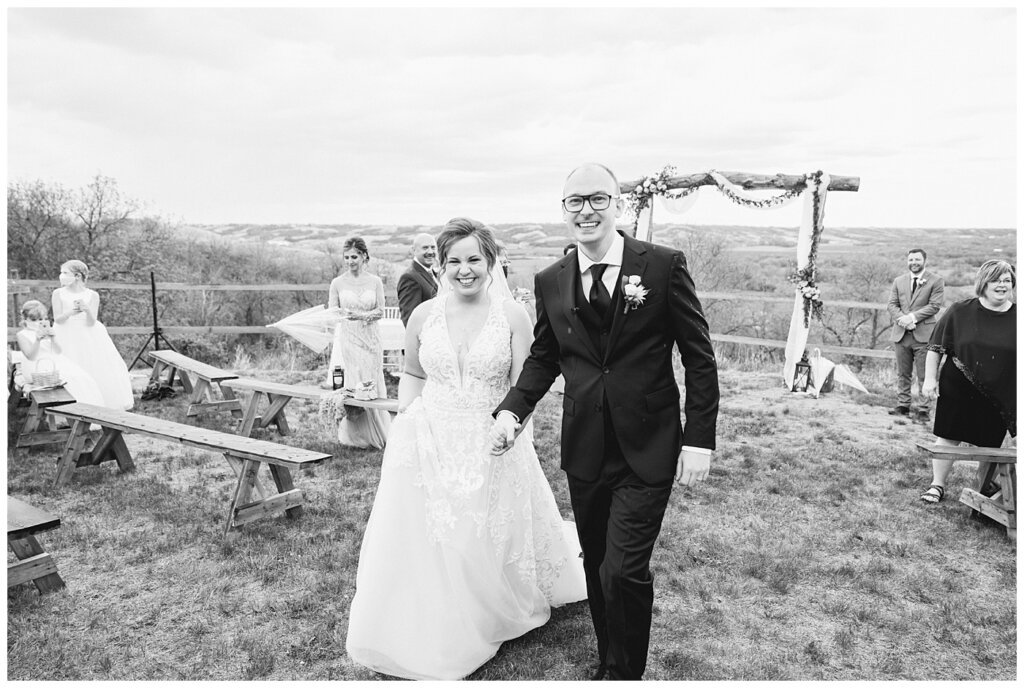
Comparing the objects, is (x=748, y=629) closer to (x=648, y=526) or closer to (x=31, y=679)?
(x=648, y=526)

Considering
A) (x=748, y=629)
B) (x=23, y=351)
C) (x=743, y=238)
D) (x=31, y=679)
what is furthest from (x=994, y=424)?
(x=743, y=238)

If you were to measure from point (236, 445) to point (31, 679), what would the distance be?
76.1 inches

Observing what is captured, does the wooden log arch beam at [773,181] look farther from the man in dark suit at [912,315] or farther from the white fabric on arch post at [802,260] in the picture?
the man in dark suit at [912,315]

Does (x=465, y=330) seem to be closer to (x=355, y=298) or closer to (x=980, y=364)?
(x=980, y=364)

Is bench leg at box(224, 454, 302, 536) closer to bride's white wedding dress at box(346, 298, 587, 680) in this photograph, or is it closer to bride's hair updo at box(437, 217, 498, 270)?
bride's white wedding dress at box(346, 298, 587, 680)

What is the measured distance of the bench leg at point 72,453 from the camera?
582 cm

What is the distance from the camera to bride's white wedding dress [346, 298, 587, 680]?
121 inches

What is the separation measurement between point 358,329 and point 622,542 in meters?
4.96

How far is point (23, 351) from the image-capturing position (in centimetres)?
727

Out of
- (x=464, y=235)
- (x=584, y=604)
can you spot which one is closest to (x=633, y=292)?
(x=464, y=235)

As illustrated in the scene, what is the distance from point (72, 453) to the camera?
5.90 meters

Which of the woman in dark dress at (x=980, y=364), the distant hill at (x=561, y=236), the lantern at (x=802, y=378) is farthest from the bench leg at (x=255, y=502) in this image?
the distant hill at (x=561, y=236)

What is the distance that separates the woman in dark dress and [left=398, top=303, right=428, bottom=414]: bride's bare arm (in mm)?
3794

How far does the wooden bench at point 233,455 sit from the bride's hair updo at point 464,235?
1976mm
